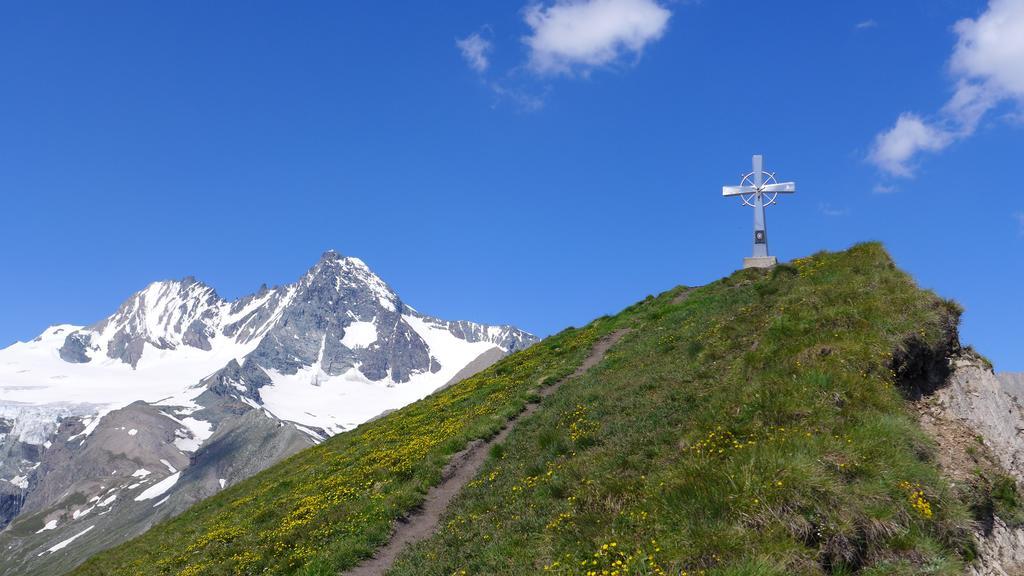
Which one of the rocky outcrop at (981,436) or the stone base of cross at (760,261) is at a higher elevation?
the stone base of cross at (760,261)

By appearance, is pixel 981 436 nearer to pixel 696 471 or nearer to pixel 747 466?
pixel 747 466

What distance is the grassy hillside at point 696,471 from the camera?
11.0 meters

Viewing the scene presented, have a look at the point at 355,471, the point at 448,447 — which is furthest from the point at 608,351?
the point at 355,471

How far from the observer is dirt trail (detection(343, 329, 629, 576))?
18391 millimetres

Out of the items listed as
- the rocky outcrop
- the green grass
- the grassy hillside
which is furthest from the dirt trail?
the rocky outcrop

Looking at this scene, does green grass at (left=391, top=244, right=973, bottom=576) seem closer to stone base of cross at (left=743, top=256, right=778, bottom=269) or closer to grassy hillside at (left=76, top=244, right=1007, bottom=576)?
grassy hillside at (left=76, top=244, right=1007, bottom=576)

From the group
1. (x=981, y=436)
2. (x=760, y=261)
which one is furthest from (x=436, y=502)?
(x=760, y=261)

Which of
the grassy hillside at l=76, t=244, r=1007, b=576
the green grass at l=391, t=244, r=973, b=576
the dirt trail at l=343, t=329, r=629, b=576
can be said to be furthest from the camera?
the dirt trail at l=343, t=329, r=629, b=576

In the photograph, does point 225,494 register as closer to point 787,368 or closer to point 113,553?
point 113,553

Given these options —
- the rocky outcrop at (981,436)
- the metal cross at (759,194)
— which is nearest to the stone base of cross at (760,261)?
the metal cross at (759,194)

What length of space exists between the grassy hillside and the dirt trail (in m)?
0.40

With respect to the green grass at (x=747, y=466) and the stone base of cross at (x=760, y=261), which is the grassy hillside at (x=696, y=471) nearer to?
the green grass at (x=747, y=466)

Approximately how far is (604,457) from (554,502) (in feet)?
6.86

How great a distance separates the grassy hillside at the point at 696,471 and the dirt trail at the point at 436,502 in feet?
1.31
